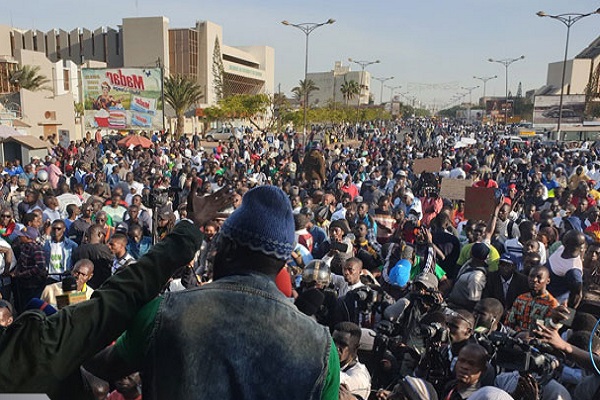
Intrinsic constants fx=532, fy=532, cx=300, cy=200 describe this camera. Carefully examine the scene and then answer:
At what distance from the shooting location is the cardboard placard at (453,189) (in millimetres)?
10781

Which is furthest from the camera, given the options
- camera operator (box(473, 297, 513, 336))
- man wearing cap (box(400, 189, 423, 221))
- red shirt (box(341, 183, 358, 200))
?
red shirt (box(341, 183, 358, 200))

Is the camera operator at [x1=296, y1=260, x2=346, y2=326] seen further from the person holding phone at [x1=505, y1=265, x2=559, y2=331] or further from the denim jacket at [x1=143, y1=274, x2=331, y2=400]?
the denim jacket at [x1=143, y1=274, x2=331, y2=400]

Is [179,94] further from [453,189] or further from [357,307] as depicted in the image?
[357,307]

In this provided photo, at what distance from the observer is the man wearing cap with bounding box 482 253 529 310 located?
5250mm

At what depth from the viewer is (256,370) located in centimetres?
130

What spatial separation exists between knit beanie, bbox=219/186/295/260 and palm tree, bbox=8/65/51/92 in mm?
42140

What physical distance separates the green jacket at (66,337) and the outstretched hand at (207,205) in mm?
462

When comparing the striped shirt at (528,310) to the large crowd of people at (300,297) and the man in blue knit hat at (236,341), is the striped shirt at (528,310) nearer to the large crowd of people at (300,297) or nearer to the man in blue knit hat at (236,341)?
the large crowd of people at (300,297)

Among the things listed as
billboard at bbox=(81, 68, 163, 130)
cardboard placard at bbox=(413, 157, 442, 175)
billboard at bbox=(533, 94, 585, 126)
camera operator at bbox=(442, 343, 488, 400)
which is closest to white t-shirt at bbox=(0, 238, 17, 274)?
camera operator at bbox=(442, 343, 488, 400)

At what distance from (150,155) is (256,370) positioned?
18.5 metres

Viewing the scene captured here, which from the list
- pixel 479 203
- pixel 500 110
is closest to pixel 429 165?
pixel 479 203

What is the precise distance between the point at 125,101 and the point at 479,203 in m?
36.4

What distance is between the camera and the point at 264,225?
4.66 feet

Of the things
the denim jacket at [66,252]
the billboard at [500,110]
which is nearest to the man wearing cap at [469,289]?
the denim jacket at [66,252]
